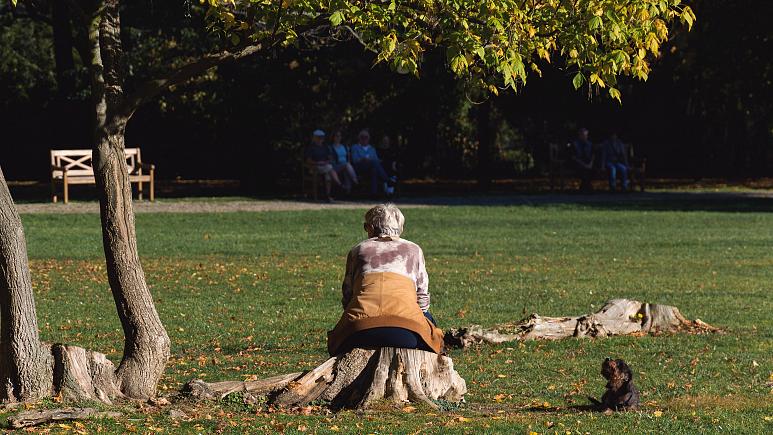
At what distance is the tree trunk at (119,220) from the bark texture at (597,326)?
9.87 ft

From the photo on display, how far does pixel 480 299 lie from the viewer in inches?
544

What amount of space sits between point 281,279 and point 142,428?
8.67m

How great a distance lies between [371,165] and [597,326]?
20034mm

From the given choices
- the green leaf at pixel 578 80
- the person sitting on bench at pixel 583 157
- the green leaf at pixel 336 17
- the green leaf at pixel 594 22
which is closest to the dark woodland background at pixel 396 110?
the person sitting on bench at pixel 583 157

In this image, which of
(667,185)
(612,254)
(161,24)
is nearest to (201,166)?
(161,24)

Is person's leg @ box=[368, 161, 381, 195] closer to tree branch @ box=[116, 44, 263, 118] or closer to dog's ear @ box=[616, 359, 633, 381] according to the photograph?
tree branch @ box=[116, 44, 263, 118]

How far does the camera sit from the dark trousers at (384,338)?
25.6 ft

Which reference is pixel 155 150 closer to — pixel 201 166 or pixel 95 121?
pixel 201 166

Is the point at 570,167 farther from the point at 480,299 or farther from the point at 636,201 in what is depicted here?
the point at 480,299

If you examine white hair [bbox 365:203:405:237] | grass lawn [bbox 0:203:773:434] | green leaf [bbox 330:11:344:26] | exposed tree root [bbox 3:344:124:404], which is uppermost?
green leaf [bbox 330:11:344:26]

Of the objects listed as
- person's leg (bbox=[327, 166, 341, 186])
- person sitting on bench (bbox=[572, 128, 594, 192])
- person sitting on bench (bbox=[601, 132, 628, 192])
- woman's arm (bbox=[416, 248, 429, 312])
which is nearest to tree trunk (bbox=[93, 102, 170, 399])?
woman's arm (bbox=[416, 248, 429, 312])

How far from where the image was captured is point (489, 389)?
8.75 m

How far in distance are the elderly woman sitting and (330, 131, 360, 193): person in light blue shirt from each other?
21.7m

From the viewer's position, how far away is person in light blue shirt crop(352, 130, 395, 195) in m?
30.6
